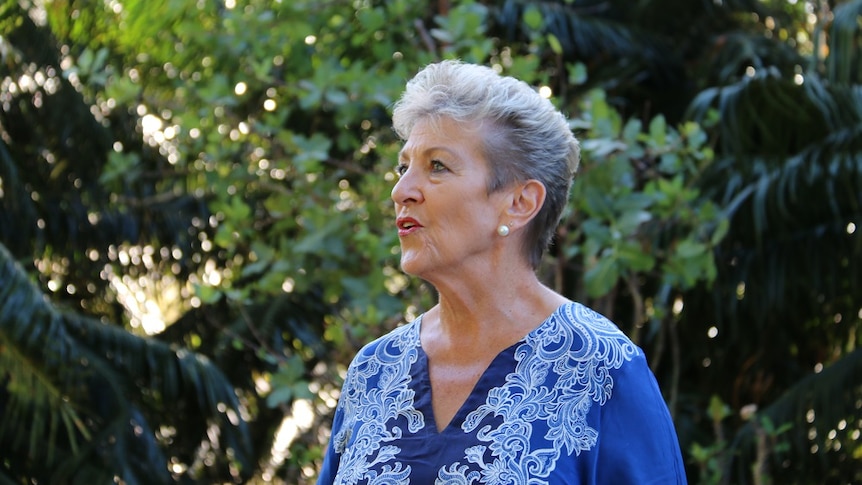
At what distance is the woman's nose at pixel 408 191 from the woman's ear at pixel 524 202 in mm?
166

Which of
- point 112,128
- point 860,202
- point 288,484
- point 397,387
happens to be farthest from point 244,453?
point 397,387

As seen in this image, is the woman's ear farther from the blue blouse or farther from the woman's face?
the blue blouse

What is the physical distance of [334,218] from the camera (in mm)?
4316

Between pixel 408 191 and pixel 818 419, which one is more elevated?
pixel 818 419

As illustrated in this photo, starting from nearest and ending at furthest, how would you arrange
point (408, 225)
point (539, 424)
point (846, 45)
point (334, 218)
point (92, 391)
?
point (539, 424) < point (408, 225) < point (334, 218) < point (92, 391) < point (846, 45)

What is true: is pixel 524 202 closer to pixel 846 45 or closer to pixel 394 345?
pixel 394 345

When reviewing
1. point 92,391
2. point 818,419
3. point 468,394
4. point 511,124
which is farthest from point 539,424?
point 92,391

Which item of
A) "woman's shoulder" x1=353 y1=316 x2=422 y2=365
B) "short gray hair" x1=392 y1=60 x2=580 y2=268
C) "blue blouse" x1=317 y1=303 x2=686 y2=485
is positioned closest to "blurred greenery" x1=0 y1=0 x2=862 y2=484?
"woman's shoulder" x1=353 y1=316 x2=422 y2=365

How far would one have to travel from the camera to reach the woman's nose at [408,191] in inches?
84.8

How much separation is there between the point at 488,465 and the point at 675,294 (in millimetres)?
3488

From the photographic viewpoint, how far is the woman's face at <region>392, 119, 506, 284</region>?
213 cm

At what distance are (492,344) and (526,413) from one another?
0.17 meters

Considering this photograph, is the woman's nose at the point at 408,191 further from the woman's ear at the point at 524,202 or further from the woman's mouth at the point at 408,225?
the woman's ear at the point at 524,202

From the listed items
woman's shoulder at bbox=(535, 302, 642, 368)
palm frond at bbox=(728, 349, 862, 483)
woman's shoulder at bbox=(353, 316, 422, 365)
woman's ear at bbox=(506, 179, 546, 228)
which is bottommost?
woman's shoulder at bbox=(535, 302, 642, 368)
